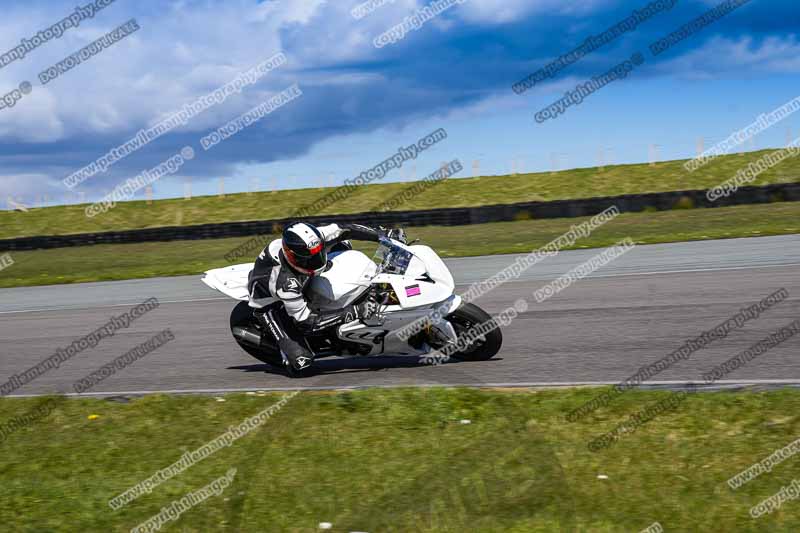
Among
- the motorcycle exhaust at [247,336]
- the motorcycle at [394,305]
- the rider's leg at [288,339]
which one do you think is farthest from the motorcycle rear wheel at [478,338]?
the motorcycle exhaust at [247,336]

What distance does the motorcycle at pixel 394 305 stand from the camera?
791 cm

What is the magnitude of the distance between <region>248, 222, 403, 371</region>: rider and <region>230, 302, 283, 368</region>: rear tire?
0.19 metres

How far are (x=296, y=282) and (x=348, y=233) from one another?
698 millimetres

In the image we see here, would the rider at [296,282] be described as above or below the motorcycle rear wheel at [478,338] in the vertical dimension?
above

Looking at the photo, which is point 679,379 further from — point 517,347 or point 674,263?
point 674,263

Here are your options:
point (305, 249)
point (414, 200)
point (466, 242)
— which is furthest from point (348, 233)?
point (414, 200)

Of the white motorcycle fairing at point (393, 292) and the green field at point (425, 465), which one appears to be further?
the white motorcycle fairing at point (393, 292)

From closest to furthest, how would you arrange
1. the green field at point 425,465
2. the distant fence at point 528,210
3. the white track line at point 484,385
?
the green field at point 425,465 → the white track line at point 484,385 → the distant fence at point 528,210

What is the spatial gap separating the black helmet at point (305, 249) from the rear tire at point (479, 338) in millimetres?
1324

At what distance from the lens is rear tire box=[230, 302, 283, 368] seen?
867 cm

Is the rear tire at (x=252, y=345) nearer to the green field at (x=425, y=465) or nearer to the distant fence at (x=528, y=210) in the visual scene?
the green field at (x=425, y=465)

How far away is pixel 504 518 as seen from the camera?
466 centimetres

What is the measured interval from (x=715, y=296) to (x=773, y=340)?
112 inches

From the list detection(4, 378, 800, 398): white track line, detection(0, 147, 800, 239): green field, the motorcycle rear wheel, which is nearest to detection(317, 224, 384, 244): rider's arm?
the motorcycle rear wheel
